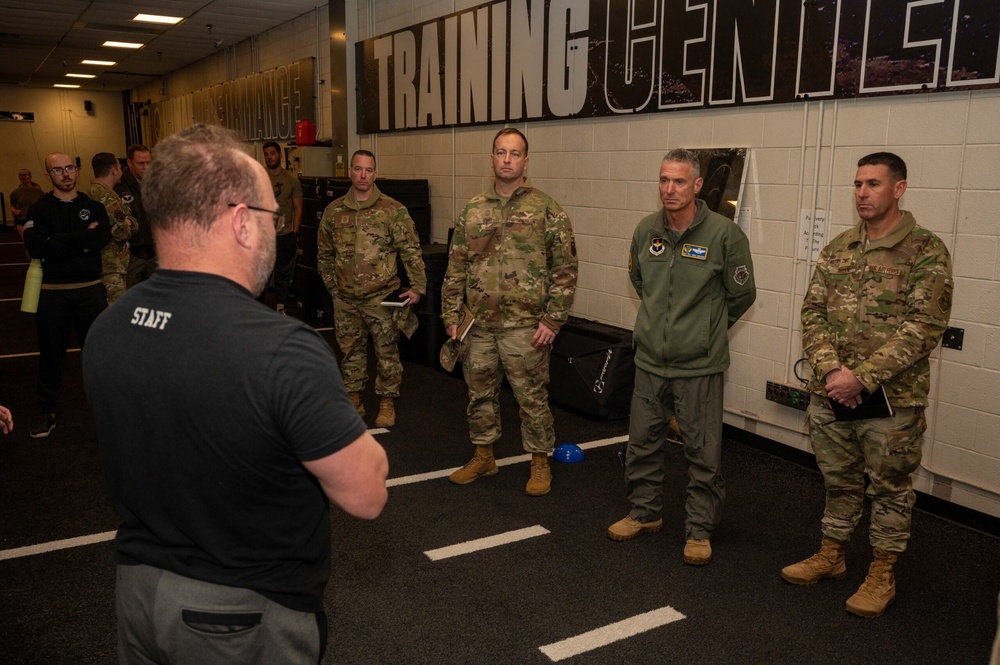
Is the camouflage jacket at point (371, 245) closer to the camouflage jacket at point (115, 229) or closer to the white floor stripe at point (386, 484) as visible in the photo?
the white floor stripe at point (386, 484)

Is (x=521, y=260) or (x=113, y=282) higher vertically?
→ (x=521, y=260)

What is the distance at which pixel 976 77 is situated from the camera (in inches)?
124

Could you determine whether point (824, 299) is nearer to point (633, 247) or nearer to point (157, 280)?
point (633, 247)

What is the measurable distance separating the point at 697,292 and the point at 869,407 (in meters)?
0.75

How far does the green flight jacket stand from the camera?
307cm

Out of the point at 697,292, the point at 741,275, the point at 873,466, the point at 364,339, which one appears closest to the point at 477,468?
the point at 364,339

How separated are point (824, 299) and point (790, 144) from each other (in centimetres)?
133

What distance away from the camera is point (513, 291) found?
3709mm

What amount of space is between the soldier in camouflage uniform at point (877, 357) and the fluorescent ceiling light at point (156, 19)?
28.5 feet

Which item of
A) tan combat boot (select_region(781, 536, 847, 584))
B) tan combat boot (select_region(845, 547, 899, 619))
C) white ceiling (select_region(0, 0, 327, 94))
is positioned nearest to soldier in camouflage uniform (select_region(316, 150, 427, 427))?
tan combat boot (select_region(781, 536, 847, 584))

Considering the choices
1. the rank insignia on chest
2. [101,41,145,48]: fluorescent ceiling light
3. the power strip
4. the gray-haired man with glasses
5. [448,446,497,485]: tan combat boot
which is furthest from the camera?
[101,41,145,48]: fluorescent ceiling light

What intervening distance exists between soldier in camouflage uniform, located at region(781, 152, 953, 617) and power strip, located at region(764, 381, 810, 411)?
1140 millimetres

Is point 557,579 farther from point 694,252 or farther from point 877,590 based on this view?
Answer: point 694,252

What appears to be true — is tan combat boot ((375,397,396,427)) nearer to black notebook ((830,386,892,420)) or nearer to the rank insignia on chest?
the rank insignia on chest
